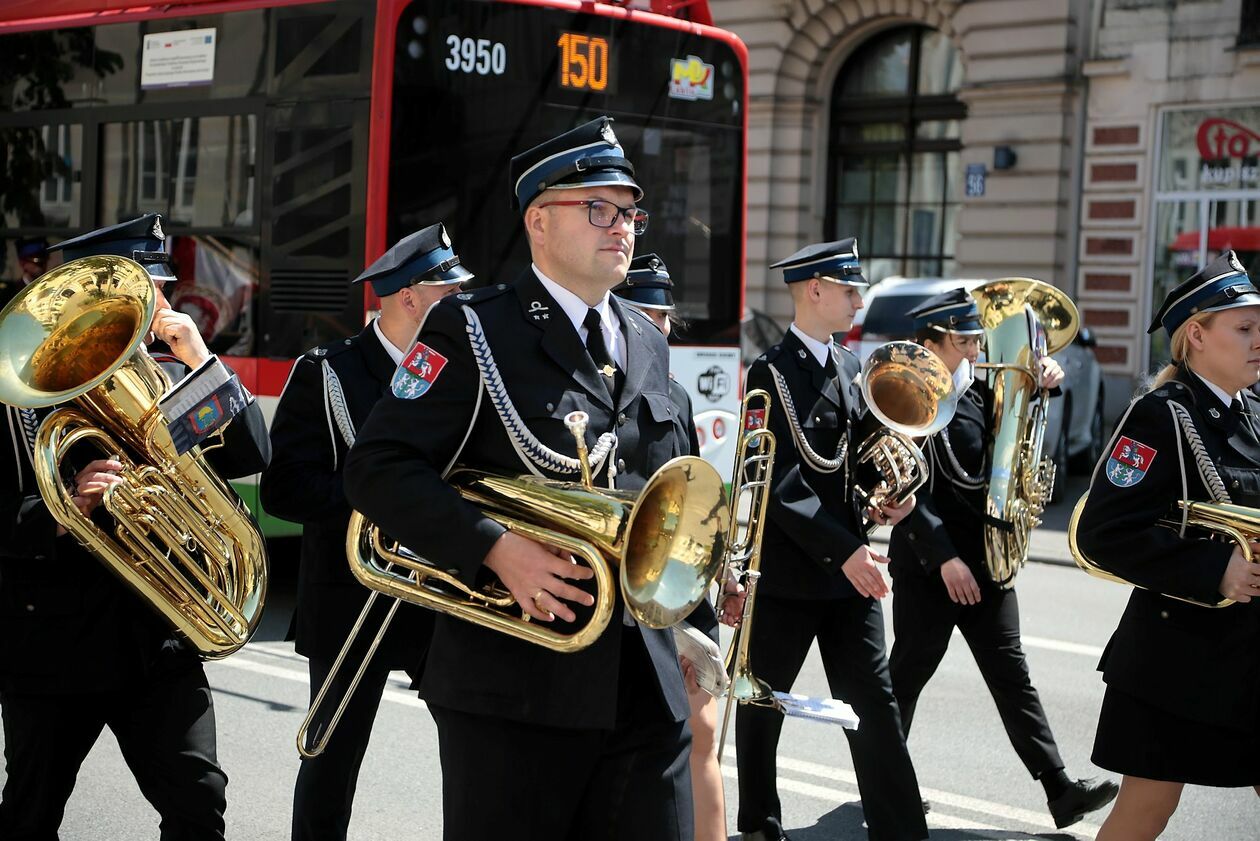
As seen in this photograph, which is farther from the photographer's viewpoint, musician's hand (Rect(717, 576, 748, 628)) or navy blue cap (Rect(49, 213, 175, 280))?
navy blue cap (Rect(49, 213, 175, 280))

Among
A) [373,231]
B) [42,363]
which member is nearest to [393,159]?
[373,231]

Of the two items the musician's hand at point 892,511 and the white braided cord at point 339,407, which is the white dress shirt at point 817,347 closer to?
the musician's hand at point 892,511

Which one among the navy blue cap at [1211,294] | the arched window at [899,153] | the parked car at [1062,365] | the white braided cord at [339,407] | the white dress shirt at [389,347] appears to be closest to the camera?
the navy blue cap at [1211,294]

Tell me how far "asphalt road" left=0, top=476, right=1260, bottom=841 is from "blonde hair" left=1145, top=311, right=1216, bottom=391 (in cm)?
158

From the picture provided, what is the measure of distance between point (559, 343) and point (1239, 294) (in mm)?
2021

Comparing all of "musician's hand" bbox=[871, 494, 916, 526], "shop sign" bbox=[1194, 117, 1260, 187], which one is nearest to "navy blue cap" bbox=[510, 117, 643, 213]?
"musician's hand" bbox=[871, 494, 916, 526]

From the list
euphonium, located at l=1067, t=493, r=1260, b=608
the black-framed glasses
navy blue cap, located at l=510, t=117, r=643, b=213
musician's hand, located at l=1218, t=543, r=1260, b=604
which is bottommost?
musician's hand, located at l=1218, t=543, r=1260, b=604

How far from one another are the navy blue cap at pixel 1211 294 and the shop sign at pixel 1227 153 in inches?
561

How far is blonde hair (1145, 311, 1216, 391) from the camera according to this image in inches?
165

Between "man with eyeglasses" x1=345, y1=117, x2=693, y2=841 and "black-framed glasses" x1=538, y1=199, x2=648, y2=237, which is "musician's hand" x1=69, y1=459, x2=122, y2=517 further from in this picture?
"black-framed glasses" x1=538, y1=199, x2=648, y2=237

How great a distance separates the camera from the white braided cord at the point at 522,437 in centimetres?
311

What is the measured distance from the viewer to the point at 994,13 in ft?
62.6

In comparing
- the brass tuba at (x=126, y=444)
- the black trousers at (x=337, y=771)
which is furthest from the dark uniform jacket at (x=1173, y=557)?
the brass tuba at (x=126, y=444)

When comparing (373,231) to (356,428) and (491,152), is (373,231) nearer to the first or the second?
(491,152)
